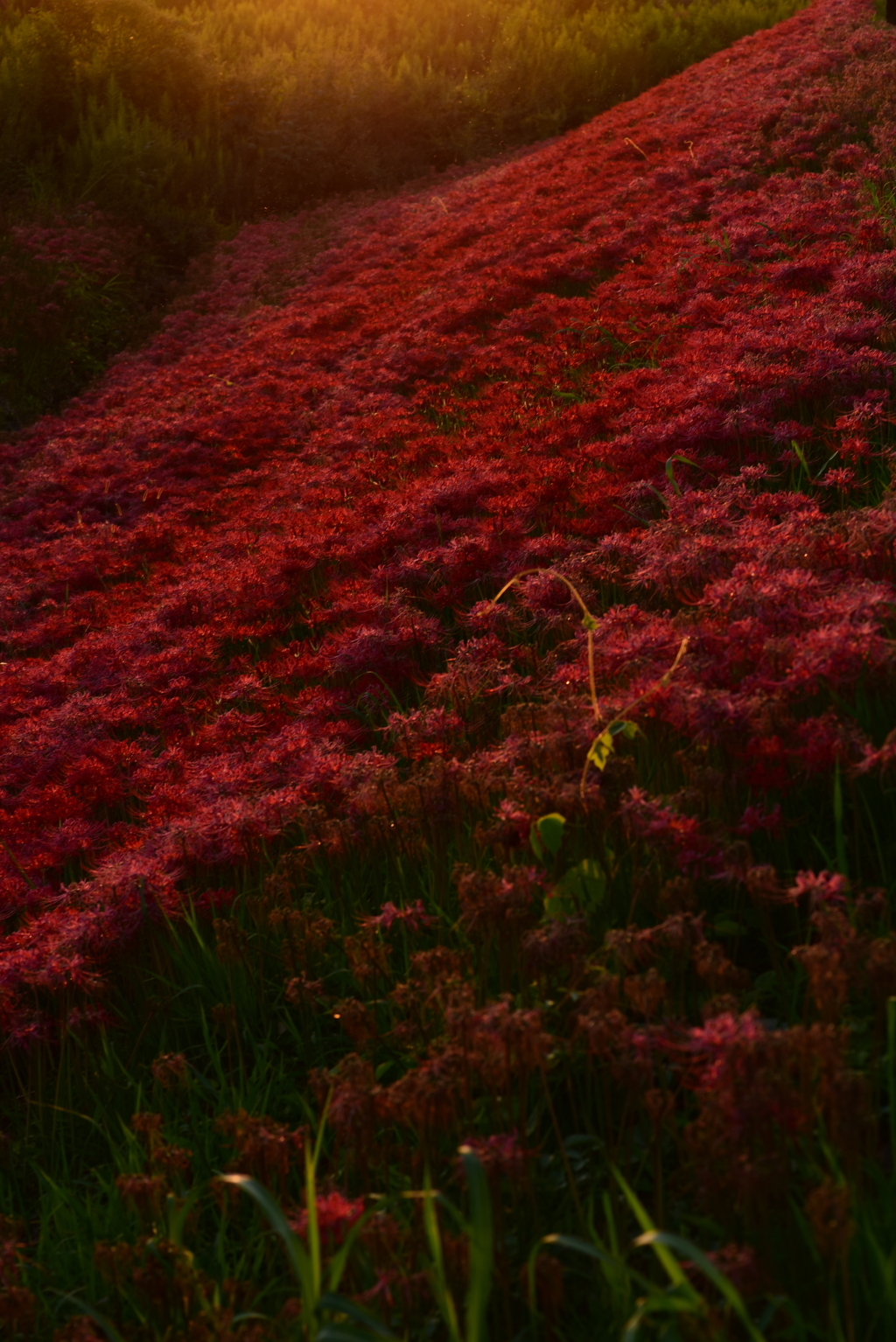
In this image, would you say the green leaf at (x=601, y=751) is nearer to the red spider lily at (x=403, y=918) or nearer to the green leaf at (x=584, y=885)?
the green leaf at (x=584, y=885)

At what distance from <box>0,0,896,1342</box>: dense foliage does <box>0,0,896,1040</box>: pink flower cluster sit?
31 mm

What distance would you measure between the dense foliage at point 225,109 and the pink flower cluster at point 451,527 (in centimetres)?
367

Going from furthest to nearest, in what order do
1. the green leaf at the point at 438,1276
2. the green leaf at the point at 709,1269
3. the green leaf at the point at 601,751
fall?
the green leaf at the point at 601,751 → the green leaf at the point at 438,1276 → the green leaf at the point at 709,1269

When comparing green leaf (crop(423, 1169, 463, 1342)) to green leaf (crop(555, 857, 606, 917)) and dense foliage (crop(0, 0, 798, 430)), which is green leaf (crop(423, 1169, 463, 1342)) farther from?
dense foliage (crop(0, 0, 798, 430))

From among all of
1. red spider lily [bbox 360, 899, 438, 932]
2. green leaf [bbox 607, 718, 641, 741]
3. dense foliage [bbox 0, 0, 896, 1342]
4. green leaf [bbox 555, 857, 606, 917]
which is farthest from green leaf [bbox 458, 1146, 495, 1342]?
green leaf [bbox 607, 718, 641, 741]

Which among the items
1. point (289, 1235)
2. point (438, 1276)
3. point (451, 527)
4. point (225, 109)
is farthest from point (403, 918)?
point (225, 109)

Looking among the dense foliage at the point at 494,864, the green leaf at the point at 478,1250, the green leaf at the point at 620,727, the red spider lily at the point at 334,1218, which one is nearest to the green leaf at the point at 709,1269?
the dense foliage at the point at 494,864

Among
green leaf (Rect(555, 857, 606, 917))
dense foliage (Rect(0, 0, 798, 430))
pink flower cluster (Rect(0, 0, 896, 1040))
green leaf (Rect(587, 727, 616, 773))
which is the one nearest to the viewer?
green leaf (Rect(555, 857, 606, 917))

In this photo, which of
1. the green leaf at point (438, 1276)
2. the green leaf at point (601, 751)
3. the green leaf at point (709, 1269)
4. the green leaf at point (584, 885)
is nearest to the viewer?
the green leaf at point (709, 1269)

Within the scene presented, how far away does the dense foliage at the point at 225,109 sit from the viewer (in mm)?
15656

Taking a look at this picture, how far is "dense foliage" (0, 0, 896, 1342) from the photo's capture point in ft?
5.98

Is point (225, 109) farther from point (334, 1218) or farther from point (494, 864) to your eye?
point (334, 1218)

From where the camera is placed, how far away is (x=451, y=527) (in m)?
5.95

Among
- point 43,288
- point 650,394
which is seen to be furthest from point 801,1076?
point 43,288
